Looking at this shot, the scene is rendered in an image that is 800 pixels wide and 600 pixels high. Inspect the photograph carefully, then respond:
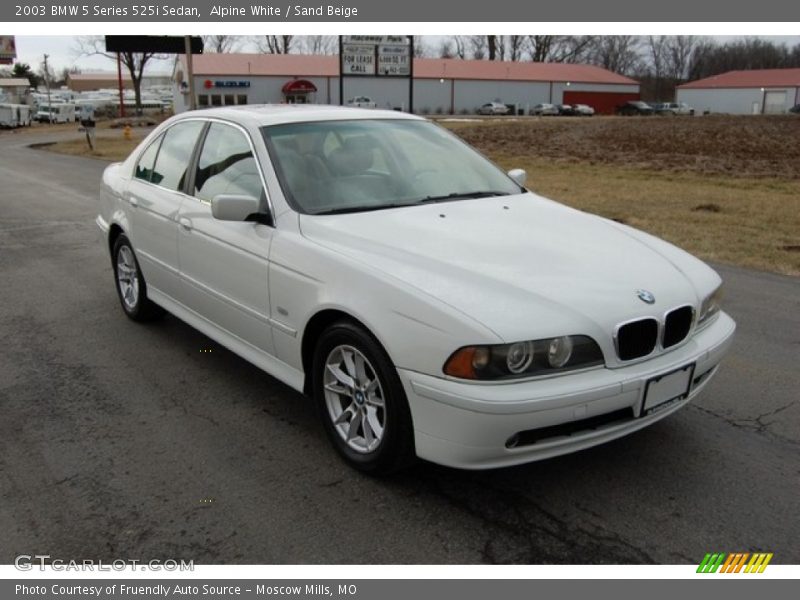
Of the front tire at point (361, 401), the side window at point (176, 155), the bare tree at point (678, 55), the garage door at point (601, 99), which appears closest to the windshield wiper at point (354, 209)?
the front tire at point (361, 401)

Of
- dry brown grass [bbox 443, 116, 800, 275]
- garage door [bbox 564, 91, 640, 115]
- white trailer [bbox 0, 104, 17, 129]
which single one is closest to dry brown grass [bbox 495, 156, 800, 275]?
dry brown grass [bbox 443, 116, 800, 275]

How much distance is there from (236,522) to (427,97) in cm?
6674

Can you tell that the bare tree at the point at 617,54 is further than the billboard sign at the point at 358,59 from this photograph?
Yes

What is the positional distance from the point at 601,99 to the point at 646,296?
76.9 m

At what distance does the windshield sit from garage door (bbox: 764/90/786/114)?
74854mm

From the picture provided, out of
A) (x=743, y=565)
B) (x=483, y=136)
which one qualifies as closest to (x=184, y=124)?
(x=743, y=565)

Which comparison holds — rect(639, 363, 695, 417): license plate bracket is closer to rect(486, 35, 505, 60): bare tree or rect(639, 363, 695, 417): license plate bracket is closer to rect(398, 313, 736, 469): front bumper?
rect(398, 313, 736, 469): front bumper

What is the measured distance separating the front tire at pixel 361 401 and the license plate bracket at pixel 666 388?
3.31ft

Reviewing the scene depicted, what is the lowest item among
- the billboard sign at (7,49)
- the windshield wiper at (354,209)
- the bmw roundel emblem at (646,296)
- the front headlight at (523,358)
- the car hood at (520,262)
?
the front headlight at (523,358)

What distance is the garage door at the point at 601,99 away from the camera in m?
73.9

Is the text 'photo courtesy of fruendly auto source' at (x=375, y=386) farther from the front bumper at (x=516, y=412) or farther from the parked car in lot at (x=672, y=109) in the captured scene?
the parked car in lot at (x=672, y=109)

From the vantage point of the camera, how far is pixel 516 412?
289 centimetres

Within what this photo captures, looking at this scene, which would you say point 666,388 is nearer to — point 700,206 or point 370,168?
point 370,168

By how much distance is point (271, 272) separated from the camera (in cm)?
385
